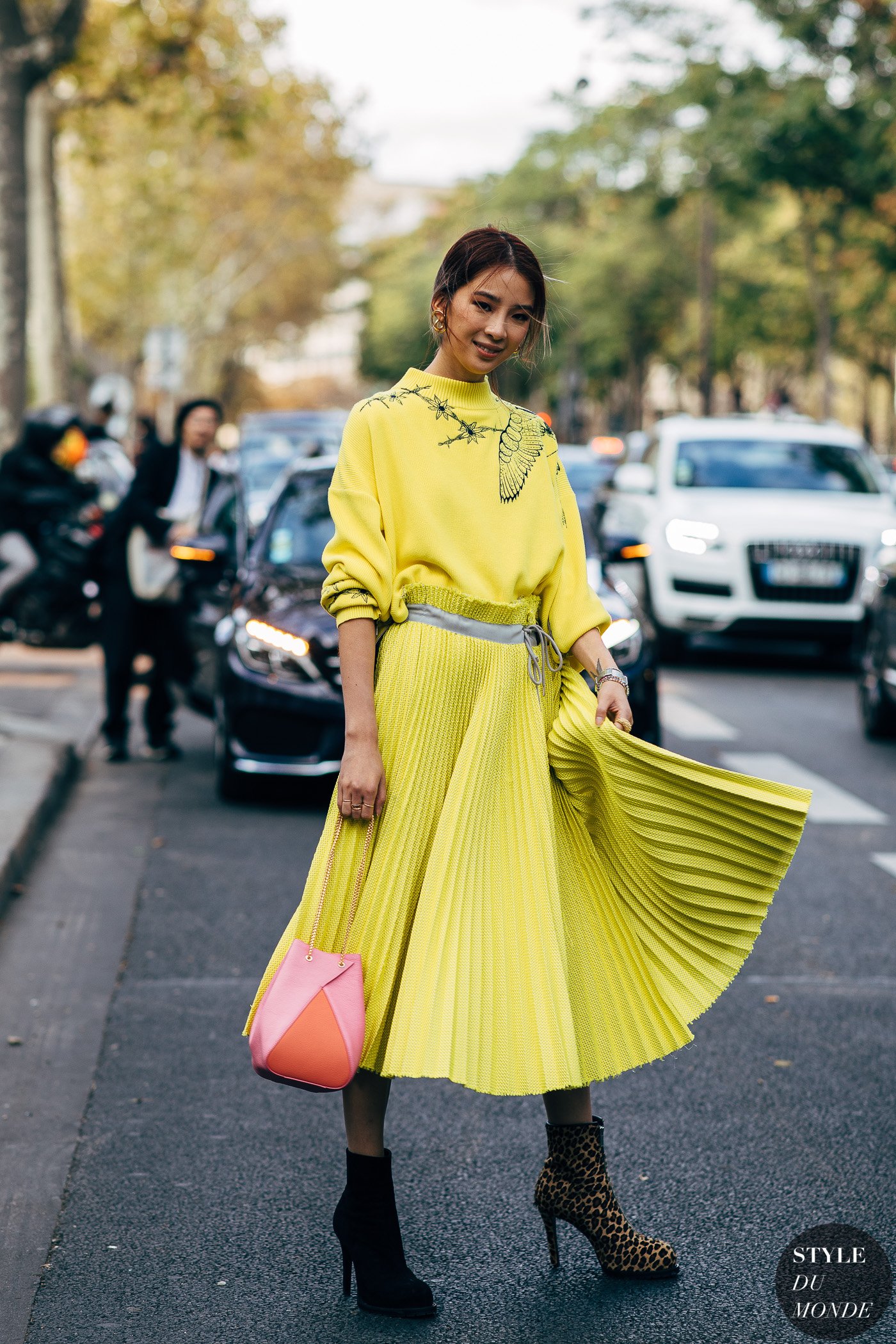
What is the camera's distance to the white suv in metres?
13.4

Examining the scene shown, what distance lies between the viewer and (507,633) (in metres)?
3.11

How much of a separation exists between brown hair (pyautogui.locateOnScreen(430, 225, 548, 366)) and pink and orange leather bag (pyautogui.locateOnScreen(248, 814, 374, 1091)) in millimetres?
1117

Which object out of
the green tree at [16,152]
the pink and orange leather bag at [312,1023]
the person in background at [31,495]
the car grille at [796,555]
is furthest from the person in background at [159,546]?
the green tree at [16,152]

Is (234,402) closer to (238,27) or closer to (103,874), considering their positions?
(238,27)

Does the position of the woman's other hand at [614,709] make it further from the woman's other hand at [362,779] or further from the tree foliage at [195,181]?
the tree foliage at [195,181]

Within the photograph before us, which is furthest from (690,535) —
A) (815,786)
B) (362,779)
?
(362,779)

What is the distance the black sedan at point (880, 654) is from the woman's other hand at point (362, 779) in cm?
742

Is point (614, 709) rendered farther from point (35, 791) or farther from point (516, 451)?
point (35, 791)

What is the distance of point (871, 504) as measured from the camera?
14008 millimetres

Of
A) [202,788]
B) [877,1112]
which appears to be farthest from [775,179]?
[877,1112]

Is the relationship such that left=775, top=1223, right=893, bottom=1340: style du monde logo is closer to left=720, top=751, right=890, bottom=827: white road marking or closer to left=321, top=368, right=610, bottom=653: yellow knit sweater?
left=321, top=368, right=610, bottom=653: yellow knit sweater

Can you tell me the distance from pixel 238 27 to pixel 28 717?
19.8m

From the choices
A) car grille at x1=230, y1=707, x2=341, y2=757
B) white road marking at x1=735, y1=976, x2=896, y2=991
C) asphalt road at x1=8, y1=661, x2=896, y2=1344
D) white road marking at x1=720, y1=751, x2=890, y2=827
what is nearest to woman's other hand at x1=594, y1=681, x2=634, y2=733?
asphalt road at x1=8, y1=661, x2=896, y2=1344

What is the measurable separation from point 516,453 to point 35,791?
506 cm
